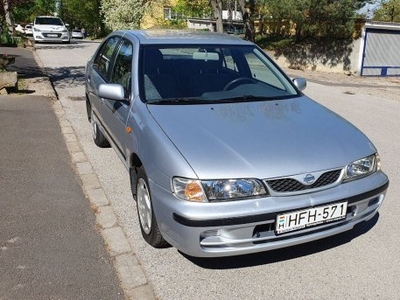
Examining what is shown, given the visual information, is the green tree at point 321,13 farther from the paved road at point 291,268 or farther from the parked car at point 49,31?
the paved road at point 291,268

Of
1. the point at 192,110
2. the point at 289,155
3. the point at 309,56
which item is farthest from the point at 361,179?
the point at 309,56

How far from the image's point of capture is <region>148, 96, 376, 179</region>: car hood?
2.54 meters

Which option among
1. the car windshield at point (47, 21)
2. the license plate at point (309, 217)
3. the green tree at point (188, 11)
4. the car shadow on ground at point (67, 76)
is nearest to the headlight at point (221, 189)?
the license plate at point (309, 217)

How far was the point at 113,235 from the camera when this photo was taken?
329 centimetres

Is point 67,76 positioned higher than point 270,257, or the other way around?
point 67,76

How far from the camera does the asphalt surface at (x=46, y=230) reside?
263cm

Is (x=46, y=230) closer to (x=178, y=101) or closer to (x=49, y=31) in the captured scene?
(x=178, y=101)

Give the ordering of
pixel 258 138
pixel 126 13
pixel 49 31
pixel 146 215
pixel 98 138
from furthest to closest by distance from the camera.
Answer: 1. pixel 126 13
2. pixel 49 31
3. pixel 98 138
4. pixel 146 215
5. pixel 258 138

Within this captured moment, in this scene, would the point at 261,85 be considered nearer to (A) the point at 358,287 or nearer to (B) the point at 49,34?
(A) the point at 358,287

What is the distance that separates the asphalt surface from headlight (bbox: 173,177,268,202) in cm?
84

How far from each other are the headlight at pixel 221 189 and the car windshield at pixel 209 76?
113cm

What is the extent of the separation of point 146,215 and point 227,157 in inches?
36.6

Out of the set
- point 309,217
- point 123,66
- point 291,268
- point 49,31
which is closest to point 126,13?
point 49,31

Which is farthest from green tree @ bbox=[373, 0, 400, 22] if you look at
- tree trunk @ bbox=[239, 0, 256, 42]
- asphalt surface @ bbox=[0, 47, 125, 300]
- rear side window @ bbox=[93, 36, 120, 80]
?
asphalt surface @ bbox=[0, 47, 125, 300]
